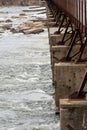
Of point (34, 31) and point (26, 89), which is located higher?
point (26, 89)

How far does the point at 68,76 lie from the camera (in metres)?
11.9

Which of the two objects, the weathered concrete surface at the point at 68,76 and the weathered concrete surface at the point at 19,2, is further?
the weathered concrete surface at the point at 19,2

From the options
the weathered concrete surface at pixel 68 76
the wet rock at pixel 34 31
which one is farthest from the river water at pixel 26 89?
the wet rock at pixel 34 31

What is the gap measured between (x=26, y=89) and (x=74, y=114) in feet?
32.2

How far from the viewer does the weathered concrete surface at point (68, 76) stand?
1152 centimetres

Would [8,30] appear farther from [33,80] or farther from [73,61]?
[73,61]

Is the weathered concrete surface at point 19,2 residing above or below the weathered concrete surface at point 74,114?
below

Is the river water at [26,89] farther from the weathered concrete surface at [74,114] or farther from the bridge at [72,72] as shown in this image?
the weathered concrete surface at [74,114]

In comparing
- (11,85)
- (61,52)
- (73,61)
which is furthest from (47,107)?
(11,85)

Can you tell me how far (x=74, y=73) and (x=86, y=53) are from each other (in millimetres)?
1903

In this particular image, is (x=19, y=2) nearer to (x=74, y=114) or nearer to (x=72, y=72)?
(x=72, y=72)

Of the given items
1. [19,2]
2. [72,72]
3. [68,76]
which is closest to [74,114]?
[72,72]

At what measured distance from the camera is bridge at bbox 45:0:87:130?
26.0ft

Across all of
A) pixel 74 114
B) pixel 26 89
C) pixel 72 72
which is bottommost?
pixel 26 89
